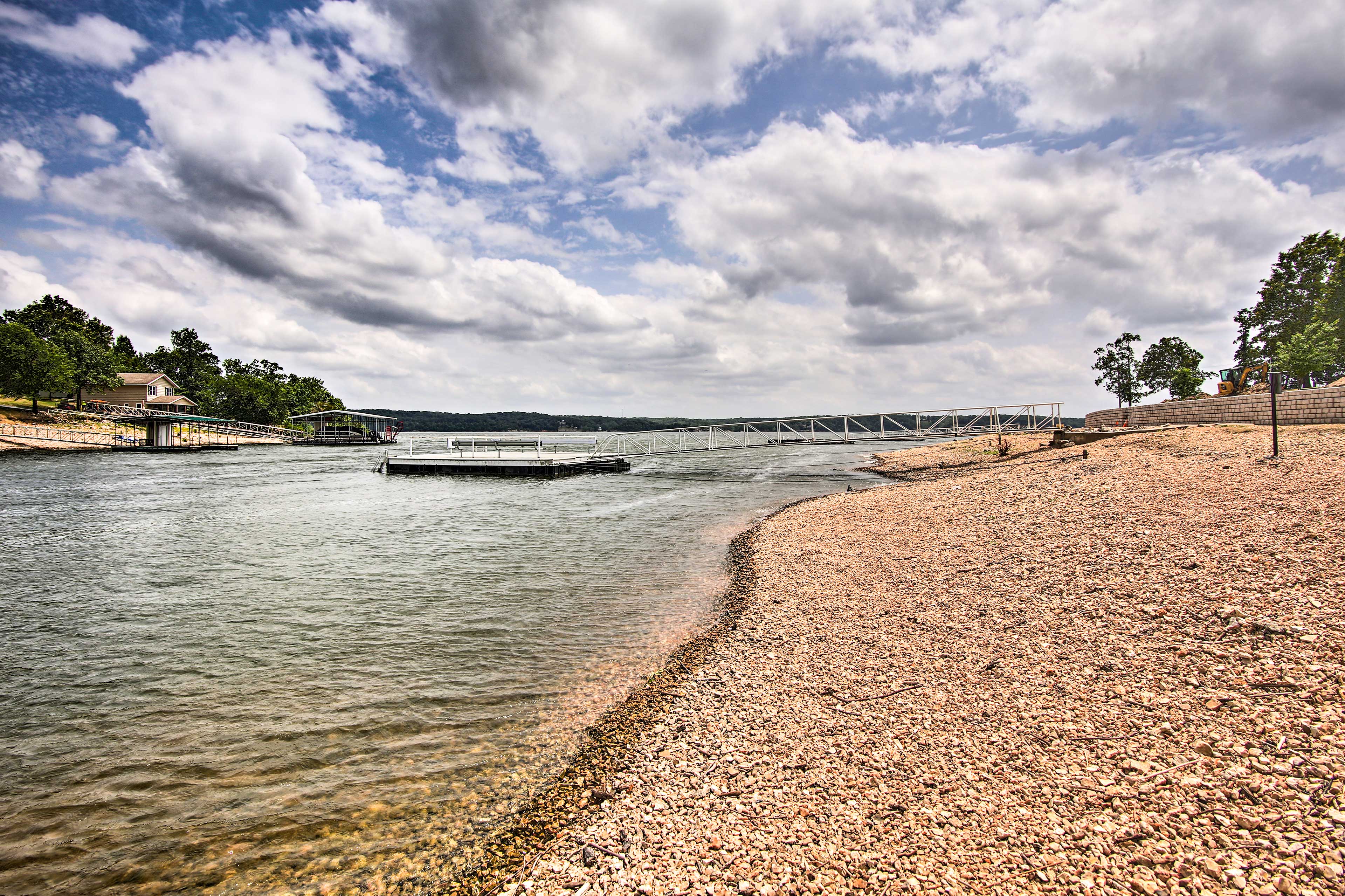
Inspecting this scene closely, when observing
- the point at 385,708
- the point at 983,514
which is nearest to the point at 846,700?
the point at 385,708

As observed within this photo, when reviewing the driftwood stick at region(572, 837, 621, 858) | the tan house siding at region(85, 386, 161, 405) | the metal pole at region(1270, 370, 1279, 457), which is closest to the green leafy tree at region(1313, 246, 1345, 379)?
the metal pole at region(1270, 370, 1279, 457)

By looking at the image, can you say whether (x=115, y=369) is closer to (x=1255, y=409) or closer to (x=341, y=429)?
(x=341, y=429)

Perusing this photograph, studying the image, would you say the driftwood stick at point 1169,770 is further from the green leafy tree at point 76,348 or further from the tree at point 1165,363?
the green leafy tree at point 76,348

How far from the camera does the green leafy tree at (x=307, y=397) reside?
4476 inches

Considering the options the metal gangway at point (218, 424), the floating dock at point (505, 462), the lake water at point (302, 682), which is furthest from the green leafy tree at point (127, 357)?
the lake water at point (302, 682)

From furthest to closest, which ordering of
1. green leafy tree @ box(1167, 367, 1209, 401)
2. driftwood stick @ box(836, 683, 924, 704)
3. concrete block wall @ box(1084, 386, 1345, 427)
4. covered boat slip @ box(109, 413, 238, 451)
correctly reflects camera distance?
covered boat slip @ box(109, 413, 238, 451), green leafy tree @ box(1167, 367, 1209, 401), concrete block wall @ box(1084, 386, 1345, 427), driftwood stick @ box(836, 683, 924, 704)

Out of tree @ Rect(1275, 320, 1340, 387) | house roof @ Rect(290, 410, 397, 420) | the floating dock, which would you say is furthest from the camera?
house roof @ Rect(290, 410, 397, 420)

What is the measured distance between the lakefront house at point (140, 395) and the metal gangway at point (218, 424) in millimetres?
1247

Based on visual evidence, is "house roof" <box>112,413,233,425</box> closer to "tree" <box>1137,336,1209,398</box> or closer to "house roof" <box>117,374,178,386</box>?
"house roof" <box>117,374,178,386</box>

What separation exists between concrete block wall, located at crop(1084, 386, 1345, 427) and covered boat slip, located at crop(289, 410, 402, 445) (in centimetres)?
11261

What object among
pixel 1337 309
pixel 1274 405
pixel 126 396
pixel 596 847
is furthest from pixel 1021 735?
pixel 126 396

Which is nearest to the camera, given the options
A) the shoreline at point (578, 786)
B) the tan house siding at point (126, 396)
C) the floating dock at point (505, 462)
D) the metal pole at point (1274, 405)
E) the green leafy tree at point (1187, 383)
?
the shoreline at point (578, 786)

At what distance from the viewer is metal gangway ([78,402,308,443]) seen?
73.2 m

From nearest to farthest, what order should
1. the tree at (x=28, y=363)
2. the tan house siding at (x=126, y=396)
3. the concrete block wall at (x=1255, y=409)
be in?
the concrete block wall at (x=1255, y=409), the tree at (x=28, y=363), the tan house siding at (x=126, y=396)
